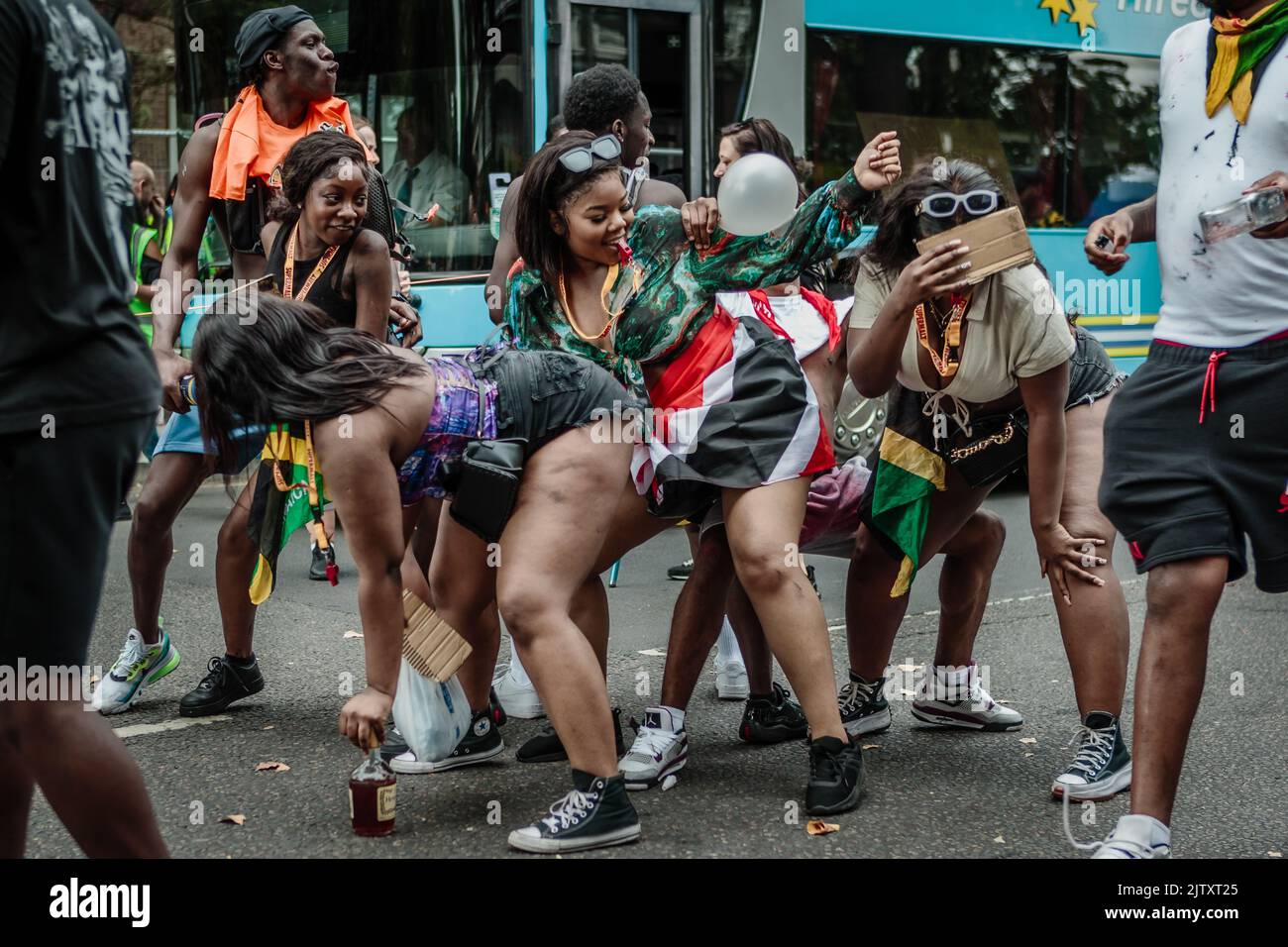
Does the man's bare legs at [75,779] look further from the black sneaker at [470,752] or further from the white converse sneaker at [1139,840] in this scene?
the white converse sneaker at [1139,840]

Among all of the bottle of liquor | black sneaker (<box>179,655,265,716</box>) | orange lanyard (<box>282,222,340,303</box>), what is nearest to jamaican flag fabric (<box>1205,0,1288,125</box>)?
the bottle of liquor

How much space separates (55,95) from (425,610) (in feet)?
5.64

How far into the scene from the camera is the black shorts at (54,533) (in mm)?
2416

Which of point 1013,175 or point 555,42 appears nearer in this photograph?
point 555,42

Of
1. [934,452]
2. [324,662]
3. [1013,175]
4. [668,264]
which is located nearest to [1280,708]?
[934,452]

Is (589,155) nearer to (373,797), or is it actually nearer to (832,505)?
(832,505)

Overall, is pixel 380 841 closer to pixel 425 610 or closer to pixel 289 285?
pixel 425 610

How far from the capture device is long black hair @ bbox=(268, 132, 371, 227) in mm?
4438

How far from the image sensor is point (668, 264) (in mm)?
3998

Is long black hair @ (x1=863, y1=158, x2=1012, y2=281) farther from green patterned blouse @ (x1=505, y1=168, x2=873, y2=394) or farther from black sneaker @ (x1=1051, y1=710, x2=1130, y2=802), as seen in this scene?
black sneaker @ (x1=1051, y1=710, x2=1130, y2=802)

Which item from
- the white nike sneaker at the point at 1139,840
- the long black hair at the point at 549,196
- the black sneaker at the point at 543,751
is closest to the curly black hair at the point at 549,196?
the long black hair at the point at 549,196

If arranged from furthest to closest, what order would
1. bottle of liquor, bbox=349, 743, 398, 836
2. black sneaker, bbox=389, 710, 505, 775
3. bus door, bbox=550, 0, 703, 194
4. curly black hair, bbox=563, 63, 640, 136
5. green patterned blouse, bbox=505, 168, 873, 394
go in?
bus door, bbox=550, 0, 703, 194 → curly black hair, bbox=563, 63, 640, 136 → black sneaker, bbox=389, 710, 505, 775 → green patterned blouse, bbox=505, 168, 873, 394 → bottle of liquor, bbox=349, 743, 398, 836

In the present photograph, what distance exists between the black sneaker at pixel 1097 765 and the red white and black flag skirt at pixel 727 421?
3.17 ft

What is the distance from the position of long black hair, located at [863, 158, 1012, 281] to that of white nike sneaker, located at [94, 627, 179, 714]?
2489 millimetres
